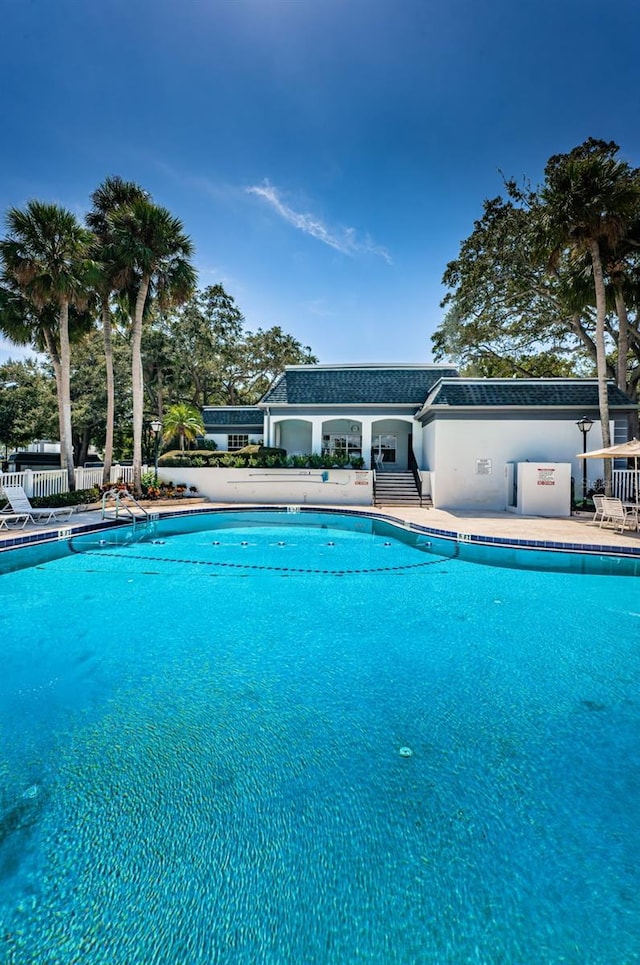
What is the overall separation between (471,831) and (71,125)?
16.1 metres

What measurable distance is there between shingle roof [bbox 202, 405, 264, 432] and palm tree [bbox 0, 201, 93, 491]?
9.51 meters

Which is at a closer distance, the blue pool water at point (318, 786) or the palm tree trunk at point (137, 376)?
the blue pool water at point (318, 786)

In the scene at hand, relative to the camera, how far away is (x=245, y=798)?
9.35ft

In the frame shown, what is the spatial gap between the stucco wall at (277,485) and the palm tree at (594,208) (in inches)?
377

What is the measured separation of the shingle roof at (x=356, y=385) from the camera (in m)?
20.9

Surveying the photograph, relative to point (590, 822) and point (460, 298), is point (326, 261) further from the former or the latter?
point (590, 822)

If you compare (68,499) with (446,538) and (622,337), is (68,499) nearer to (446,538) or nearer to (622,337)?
(446,538)

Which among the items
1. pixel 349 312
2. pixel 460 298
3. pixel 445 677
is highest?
pixel 460 298

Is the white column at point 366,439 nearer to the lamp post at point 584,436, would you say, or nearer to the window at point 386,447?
the window at point 386,447

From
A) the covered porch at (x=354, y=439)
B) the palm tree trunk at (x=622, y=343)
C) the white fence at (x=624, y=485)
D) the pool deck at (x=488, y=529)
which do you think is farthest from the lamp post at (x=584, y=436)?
the covered porch at (x=354, y=439)

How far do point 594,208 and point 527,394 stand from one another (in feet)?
20.5

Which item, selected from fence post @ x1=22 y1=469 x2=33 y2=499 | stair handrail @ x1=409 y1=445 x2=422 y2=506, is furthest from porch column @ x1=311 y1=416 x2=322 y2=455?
fence post @ x1=22 y1=469 x2=33 y2=499

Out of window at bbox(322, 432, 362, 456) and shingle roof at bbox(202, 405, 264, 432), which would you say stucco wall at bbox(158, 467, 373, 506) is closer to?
window at bbox(322, 432, 362, 456)

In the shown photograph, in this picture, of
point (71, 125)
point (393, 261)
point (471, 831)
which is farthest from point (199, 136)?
point (471, 831)
